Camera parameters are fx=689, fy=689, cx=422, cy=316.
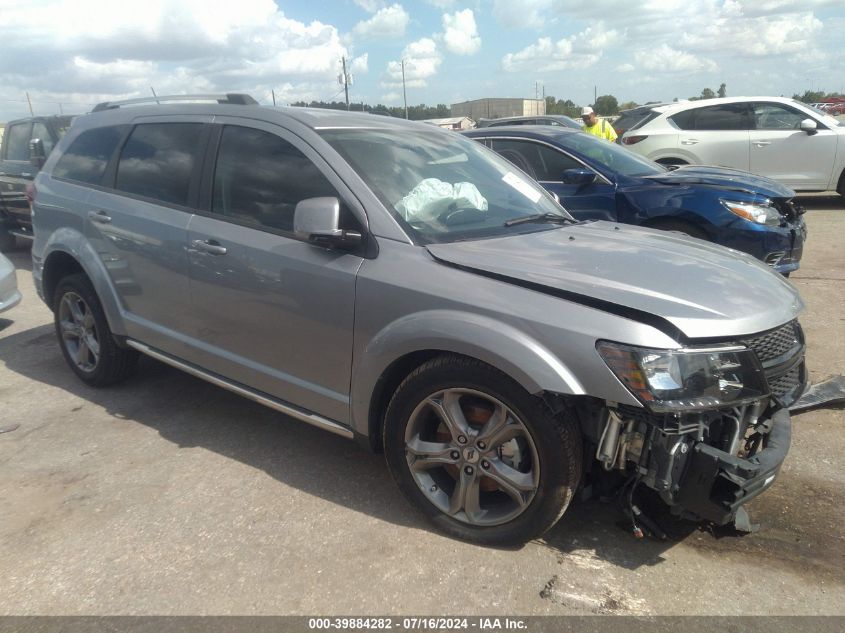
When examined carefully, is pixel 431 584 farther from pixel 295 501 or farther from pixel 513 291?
pixel 513 291

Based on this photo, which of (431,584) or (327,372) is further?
(327,372)

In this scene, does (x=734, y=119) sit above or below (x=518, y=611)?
above

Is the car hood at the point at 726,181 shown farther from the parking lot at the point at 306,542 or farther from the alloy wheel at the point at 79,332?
the alloy wheel at the point at 79,332

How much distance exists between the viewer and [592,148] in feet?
22.6

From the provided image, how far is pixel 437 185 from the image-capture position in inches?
136

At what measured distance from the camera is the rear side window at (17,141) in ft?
33.3

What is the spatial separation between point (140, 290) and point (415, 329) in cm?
214

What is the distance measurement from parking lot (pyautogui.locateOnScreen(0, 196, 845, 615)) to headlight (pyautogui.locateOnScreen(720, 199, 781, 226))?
234 cm

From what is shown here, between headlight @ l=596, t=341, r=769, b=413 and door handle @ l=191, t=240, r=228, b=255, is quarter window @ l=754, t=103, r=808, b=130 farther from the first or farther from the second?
door handle @ l=191, t=240, r=228, b=255

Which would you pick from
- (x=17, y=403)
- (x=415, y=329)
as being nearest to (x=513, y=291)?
(x=415, y=329)

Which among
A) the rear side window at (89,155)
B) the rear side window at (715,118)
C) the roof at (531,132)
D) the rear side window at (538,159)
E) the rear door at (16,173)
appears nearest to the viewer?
the rear side window at (89,155)

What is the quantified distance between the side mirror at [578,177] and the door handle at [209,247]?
376 centimetres

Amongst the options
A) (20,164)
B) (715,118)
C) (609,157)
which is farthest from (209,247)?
(715,118)

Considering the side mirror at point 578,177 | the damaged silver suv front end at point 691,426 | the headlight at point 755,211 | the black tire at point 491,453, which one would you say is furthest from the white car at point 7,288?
the headlight at point 755,211
